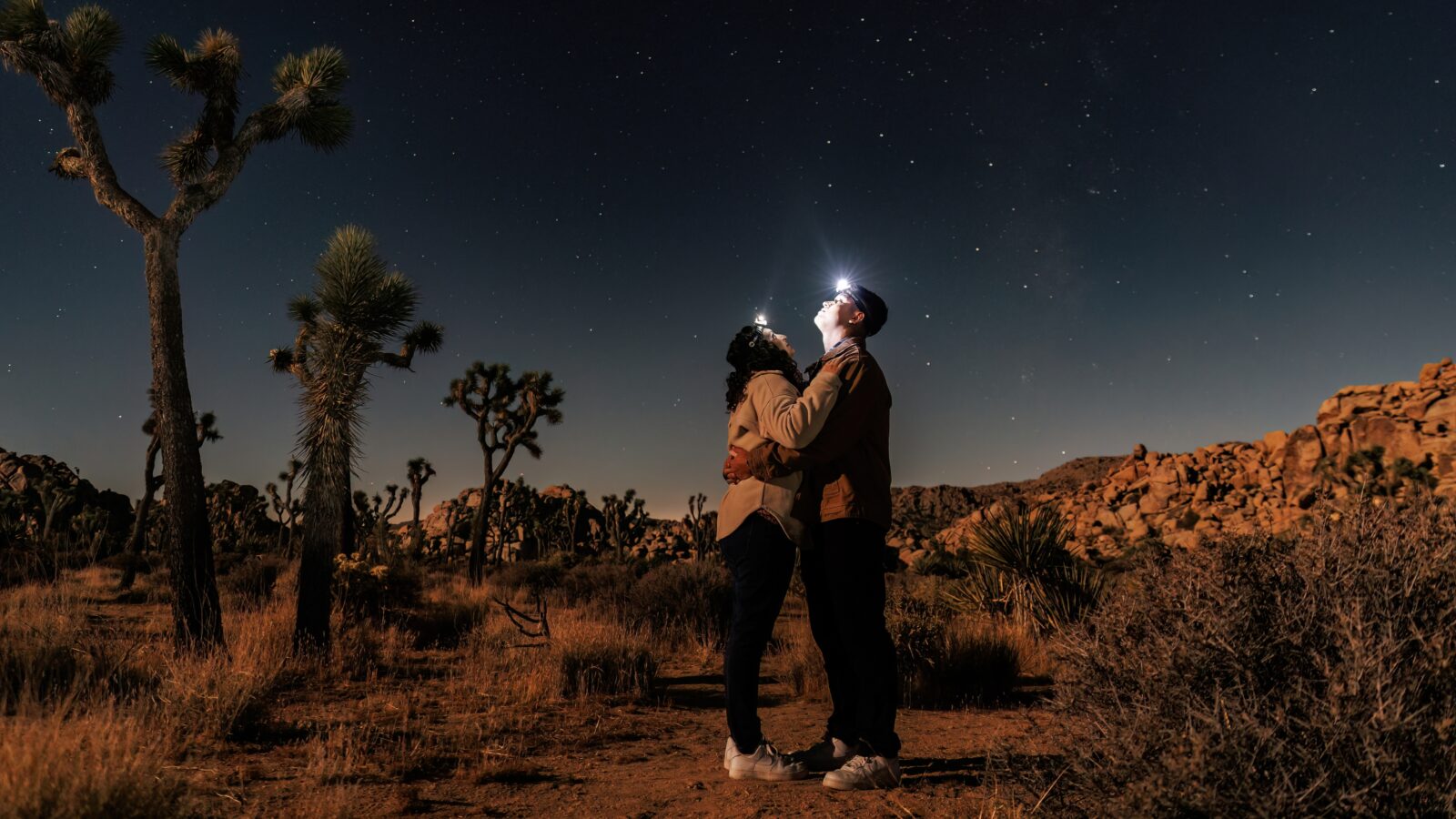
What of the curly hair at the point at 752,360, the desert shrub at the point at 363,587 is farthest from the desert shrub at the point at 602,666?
the desert shrub at the point at 363,587

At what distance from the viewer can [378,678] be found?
737cm

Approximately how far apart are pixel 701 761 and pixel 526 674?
2687 millimetres

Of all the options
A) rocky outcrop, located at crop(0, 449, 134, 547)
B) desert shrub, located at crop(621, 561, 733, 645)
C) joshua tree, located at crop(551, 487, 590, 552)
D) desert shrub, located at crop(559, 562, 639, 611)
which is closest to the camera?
desert shrub, located at crop(621, 561, 733, 645)

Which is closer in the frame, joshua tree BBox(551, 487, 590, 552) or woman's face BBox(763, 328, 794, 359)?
woman's face BBox(763, 328, 794, 359)

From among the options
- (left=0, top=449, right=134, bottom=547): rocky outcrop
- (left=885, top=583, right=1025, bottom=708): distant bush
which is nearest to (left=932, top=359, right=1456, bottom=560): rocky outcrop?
(left=885, top=583, right=1025, bottom=708): distant bush

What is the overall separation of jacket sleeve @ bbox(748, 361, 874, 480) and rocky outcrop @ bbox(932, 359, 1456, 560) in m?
20.0

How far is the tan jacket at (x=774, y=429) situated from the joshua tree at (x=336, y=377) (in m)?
7.44

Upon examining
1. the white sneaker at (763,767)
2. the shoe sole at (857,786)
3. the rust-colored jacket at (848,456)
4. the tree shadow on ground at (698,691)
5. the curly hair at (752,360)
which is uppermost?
the curly hair at (752,360)

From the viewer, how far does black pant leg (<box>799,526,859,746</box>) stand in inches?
135

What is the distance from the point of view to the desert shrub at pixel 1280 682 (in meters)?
1.86

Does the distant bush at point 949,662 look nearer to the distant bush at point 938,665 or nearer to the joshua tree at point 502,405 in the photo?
the distant bush at point 938,665

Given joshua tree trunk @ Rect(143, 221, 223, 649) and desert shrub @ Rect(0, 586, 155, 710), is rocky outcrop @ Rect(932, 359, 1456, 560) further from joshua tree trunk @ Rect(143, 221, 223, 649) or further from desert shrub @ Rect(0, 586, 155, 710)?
→ desert shrub @ Rect(0, 586, 155, 710)

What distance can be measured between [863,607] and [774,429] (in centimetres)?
89

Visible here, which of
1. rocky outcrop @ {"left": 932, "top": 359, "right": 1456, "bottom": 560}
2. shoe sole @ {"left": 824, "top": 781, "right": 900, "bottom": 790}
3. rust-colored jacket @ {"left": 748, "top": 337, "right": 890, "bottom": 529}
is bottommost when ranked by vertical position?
shoe sole @ {"left": 824, "top": 781, "right": 900, "bottom": 790}
